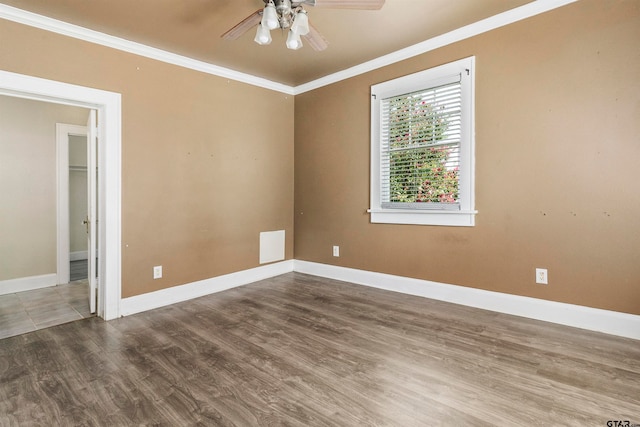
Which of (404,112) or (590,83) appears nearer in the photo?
(590,83)

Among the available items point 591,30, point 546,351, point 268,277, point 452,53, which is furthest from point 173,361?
point 591,30

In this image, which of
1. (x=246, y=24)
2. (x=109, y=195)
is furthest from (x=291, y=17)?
(x=109, y=195)

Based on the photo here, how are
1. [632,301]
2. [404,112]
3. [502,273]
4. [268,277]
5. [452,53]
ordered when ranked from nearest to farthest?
[632,301] → [502,273] → [452,53] → [404,112] → [268,277]

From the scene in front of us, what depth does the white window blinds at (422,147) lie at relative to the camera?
3.20m

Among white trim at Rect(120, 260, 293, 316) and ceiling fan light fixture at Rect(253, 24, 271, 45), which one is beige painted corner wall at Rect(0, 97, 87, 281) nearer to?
white trim at Rect(120, 260, 293, 316)

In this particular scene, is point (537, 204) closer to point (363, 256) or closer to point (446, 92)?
point (446, 92)

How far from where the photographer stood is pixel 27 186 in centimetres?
397

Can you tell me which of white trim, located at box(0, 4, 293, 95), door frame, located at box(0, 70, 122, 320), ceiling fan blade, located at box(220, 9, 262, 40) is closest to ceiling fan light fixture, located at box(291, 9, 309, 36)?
ceiling fan blade, located at box(220, 9, 262, 40)

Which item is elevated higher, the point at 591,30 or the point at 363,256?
the point at 591,30

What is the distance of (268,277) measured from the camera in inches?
172

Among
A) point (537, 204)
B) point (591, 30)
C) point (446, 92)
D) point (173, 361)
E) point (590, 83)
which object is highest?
point (591, 30)

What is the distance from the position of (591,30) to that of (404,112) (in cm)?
160

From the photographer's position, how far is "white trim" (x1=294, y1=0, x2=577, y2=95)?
105 inches

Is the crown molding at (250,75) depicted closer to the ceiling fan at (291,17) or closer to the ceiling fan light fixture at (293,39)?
the ceiling fan at (291,17)
